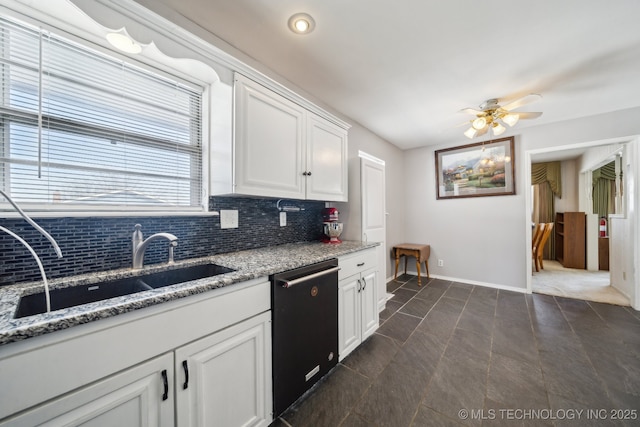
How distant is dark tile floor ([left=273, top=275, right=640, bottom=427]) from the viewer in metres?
1.34

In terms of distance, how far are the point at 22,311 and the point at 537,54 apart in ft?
11.0

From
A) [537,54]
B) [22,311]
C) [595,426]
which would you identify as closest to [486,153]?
[537,54]

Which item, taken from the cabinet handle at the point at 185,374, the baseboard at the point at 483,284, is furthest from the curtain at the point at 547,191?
the cabinet handle at the point at 185,374

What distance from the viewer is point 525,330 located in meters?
2.25

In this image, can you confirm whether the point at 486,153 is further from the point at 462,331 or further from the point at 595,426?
the point at 595,426

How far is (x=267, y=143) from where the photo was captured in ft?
5.41

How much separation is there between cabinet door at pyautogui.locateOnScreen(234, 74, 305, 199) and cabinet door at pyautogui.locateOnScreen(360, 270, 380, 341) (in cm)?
95

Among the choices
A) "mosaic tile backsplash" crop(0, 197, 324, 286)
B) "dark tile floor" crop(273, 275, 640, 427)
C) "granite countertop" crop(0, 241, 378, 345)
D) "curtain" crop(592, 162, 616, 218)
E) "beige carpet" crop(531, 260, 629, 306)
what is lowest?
"dark tile floor" crop(273, 275, 640, 427)

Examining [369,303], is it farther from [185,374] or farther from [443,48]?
[443,48]

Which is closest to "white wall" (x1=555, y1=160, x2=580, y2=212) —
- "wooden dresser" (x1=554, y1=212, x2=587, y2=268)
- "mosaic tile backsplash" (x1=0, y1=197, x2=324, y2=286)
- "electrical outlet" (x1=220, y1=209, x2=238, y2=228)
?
Answer: "wooden dresser" (x1=554, y1=212, x2=587, y2=268)

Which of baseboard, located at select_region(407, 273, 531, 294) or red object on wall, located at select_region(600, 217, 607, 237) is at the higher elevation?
red object on wall, located at select_region(600, 217, 607, 237)

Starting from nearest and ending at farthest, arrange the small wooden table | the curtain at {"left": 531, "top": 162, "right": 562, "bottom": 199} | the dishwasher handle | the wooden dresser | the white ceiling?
the dishwasher handle
the white ceiling
the small wooden table
the wooden dresser
the curtain at {"left": 531, "top": 162, "right": 562, "bottom": 199}

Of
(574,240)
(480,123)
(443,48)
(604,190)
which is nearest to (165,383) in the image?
(443,48)

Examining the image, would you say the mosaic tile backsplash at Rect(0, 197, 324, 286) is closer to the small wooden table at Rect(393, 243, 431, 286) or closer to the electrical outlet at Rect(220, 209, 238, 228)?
the electrical outlet at Rect(220, 209, 238, 228)
